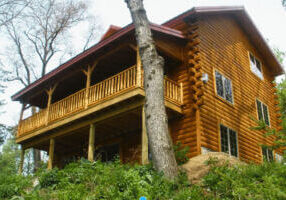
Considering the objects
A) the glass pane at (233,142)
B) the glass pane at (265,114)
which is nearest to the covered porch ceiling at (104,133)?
the glass pane at (233,142)

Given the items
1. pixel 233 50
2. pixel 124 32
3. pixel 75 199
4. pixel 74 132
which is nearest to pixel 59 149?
pixel 74 132

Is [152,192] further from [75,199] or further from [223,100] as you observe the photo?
[223,100]

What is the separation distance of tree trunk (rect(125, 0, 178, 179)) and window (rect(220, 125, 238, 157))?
5.98 meters

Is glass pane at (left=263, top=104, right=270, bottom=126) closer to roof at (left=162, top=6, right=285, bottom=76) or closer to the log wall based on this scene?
the log wall

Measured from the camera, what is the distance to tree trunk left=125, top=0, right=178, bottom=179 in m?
8.31

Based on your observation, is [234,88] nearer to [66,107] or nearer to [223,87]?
[223,87]

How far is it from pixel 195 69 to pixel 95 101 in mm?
4528

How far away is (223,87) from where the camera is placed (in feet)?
49.8

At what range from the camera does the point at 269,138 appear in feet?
58.2

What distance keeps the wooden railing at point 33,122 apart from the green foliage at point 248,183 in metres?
10.8

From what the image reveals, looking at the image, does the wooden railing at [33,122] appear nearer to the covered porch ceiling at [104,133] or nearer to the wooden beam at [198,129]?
the covered porch ceiling at [104,133]

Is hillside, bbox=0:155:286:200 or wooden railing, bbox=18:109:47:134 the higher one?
wooden railing, bbox=18:109:47:134

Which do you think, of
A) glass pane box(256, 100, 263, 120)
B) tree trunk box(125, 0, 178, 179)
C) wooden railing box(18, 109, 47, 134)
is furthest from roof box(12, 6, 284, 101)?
glass pane box(256, 100, 263, 120)

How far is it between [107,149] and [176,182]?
9.30 meters
